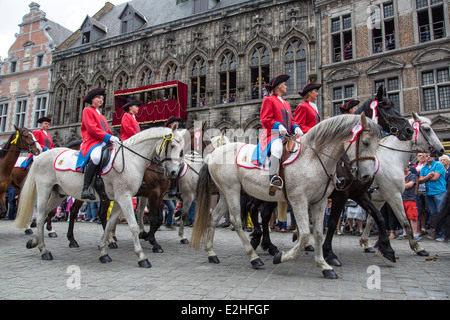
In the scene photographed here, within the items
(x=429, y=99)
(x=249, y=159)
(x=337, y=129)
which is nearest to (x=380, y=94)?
(x=337, y=129)

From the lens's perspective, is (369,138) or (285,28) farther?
(285,28)

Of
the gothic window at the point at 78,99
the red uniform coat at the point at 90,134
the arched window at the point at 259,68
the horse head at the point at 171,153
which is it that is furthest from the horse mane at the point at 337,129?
the gothic window at the point at 78,99

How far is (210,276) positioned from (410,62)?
18.4 m

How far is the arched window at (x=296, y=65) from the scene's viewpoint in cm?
2094

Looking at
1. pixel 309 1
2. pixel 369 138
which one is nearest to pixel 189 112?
pixel 309 1

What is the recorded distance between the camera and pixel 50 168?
6.26 m

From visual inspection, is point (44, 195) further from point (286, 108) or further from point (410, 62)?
point (410, 62)

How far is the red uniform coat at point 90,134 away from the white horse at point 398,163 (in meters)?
5.54

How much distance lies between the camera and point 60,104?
1201 inches

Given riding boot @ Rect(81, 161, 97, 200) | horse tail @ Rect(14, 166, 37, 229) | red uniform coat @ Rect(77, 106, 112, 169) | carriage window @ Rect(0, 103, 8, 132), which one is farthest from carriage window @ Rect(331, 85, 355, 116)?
carriage window @ Rect(0, 103, 8, 132)

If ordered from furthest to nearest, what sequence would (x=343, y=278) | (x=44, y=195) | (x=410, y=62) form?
(x=410, y=62)
(x=44, y=195)
(x=343, y=278)

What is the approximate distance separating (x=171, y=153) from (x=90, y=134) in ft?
5.10

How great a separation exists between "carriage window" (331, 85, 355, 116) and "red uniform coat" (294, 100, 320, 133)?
1433 centimetres

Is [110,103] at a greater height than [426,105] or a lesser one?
greater
